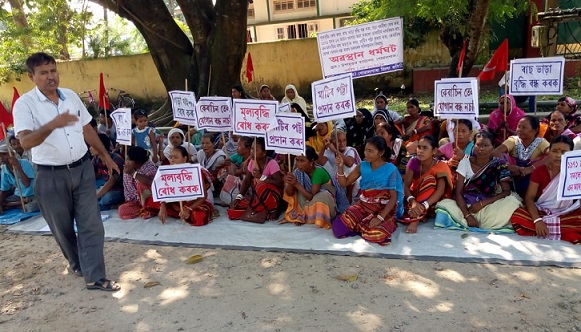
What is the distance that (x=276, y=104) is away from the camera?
4.70 meters

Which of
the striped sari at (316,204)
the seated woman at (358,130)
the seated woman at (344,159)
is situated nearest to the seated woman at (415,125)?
the seated woman at (358,130)

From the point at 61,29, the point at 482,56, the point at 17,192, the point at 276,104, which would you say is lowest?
the point at 17,192

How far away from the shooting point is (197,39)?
8695 millimetres

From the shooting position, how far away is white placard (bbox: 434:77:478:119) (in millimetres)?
4570

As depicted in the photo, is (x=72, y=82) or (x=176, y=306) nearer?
(x=176, y=306)

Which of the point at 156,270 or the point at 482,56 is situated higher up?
the point at 482,56

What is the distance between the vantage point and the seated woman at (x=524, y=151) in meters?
4.51

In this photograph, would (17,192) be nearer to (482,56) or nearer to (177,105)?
(177,105)

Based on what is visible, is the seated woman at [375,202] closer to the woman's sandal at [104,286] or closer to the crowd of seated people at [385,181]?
Answer: the crowd of seated people at [385,181]

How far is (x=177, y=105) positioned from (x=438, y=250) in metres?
3.64

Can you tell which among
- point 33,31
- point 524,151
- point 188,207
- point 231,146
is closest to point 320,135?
point 231,146

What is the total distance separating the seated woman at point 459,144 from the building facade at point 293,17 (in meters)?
18.4

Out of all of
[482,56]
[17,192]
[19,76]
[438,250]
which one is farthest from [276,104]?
[19,76]

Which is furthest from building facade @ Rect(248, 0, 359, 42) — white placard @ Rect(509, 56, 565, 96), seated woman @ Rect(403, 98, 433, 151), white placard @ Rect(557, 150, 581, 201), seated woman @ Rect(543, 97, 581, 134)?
white placard @ Rect(557, 150, 581, 201)
